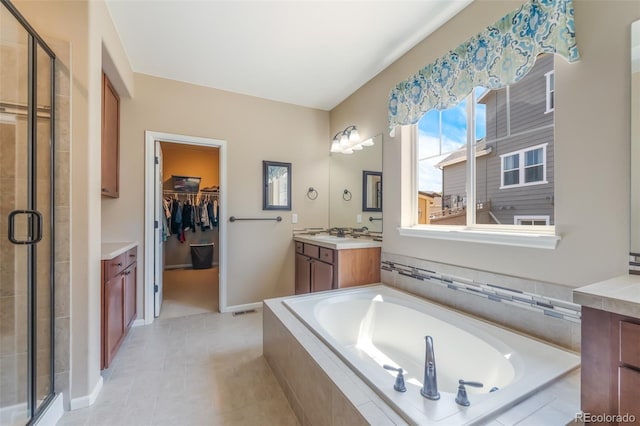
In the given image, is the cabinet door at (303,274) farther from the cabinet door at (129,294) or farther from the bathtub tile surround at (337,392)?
the cabinet door at (129,294)

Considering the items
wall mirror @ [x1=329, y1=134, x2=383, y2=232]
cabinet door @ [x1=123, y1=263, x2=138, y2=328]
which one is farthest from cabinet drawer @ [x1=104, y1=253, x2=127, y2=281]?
wall mirror @ [x1=329, y1=134, x2=383, y2=232]

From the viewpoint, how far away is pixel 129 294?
2.52 meters

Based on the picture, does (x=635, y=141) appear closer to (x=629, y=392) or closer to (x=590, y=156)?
(x=590, y=156)

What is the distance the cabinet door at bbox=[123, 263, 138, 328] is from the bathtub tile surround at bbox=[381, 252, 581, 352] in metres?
2.43

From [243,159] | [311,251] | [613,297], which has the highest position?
[243,159]

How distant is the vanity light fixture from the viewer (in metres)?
3.20

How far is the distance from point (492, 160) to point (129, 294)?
126 inches

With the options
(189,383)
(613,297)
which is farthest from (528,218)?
(189,383)

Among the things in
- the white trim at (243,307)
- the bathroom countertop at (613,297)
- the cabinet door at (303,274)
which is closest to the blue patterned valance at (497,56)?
the bathroom countertop at (613,297)

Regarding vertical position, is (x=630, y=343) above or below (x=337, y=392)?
above

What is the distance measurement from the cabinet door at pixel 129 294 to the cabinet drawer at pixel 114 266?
0.41 feet

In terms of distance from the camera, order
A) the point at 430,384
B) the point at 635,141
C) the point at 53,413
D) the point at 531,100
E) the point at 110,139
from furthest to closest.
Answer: the point at 110,139 < the point at 531,100 < the point at 53,413 < the point at 635,141 < the point at 430,384

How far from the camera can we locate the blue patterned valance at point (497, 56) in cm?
141

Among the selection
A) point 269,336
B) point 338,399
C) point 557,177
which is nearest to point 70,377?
point 269,336
